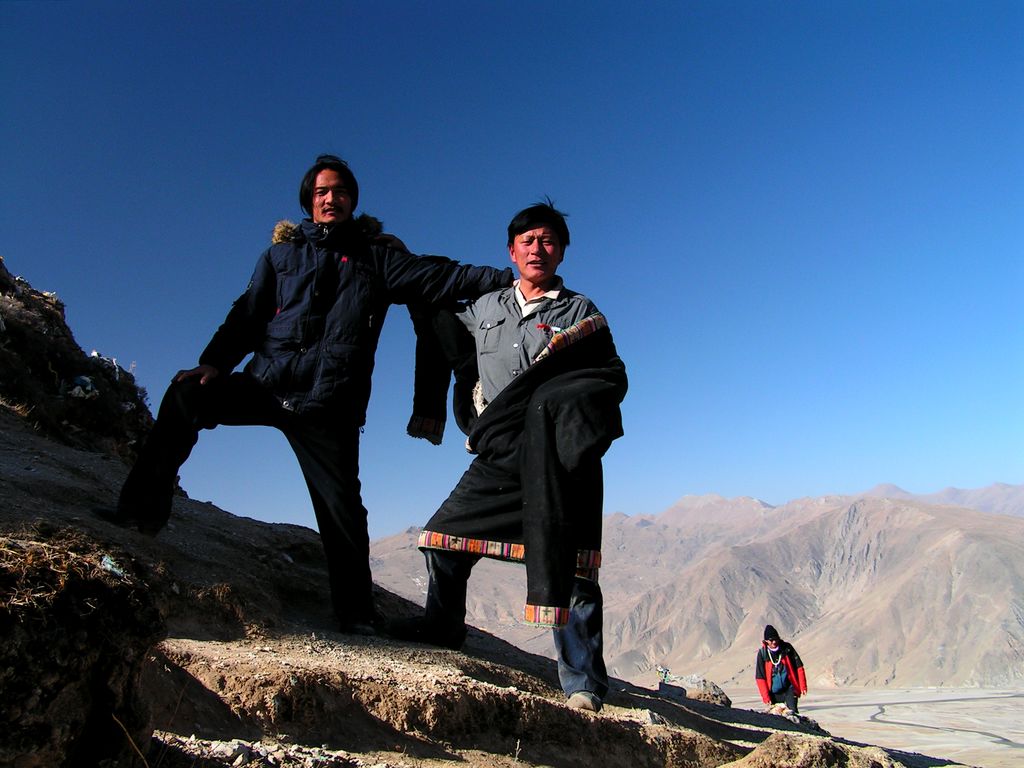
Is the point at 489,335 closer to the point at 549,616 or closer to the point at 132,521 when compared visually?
the point at 549,616

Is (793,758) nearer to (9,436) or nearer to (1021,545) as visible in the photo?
(9,436)

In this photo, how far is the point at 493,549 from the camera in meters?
3.73

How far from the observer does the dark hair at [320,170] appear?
424 cm

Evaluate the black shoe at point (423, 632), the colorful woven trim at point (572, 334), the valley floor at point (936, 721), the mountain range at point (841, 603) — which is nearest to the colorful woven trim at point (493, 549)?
the black shoe at point (423, 632)

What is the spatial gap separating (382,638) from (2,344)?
696 centimetres

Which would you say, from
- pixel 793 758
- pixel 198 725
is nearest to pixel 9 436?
pixel 198 725

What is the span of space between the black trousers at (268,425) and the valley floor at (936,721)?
8.38m

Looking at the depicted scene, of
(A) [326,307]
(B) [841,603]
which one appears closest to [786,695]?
(A) [326,307]

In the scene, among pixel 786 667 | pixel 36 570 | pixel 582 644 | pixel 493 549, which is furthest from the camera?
pixel 786 667

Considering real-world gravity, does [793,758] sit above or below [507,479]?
below

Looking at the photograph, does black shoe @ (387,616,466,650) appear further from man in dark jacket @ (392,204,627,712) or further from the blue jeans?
the blue jeans

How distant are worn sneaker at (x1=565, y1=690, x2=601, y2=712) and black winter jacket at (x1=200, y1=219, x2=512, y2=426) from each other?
1.71 meters

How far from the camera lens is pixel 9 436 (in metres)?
5.93

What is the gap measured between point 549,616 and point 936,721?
25.6 meters
